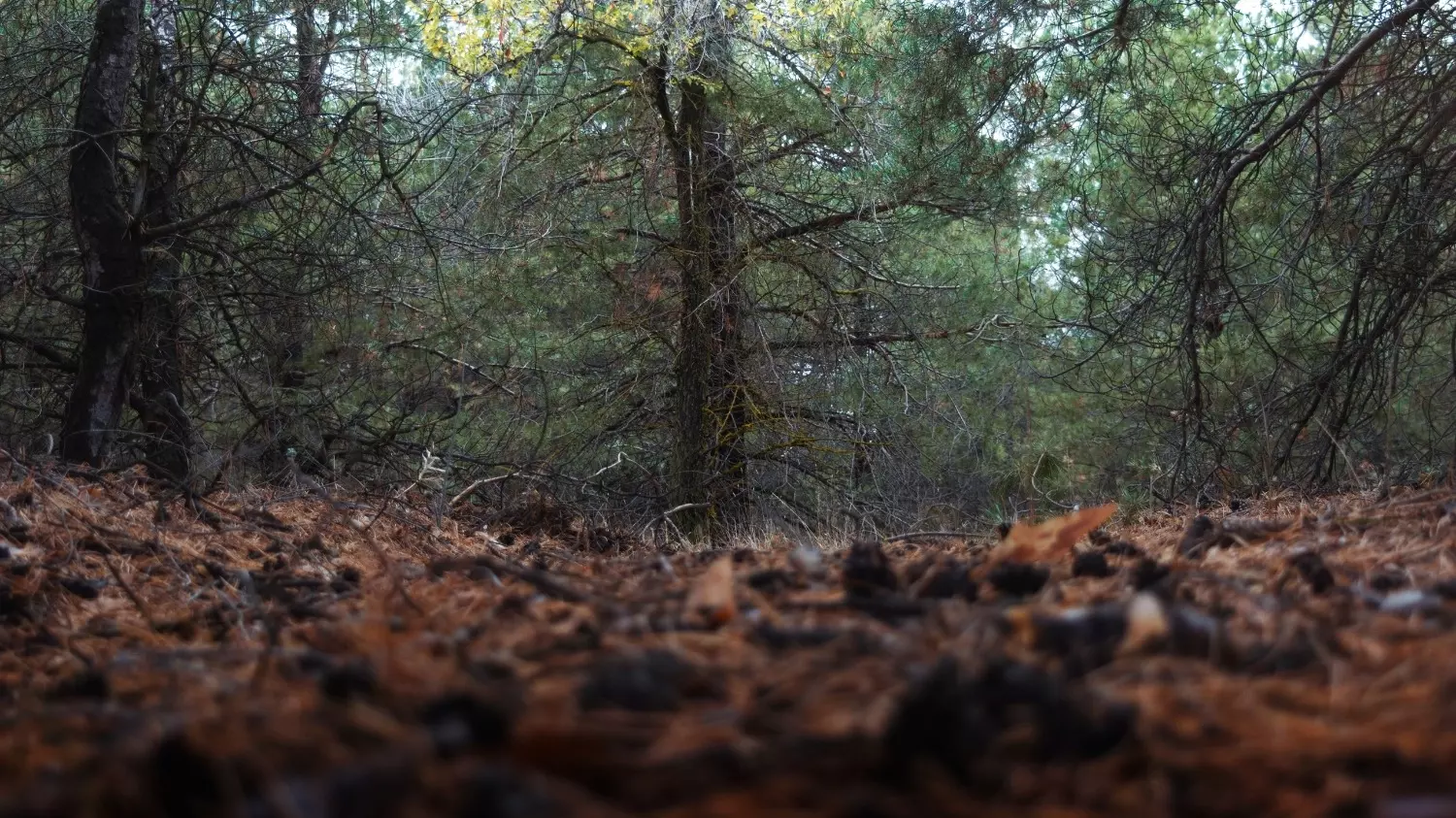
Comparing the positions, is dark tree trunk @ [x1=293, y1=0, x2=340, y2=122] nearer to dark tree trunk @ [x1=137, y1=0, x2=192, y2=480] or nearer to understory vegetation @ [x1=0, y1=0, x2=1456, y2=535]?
understory vegetation @ [x1=0, y1=0, x2=1456, y2=535]

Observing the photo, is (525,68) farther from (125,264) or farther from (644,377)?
(125,264)

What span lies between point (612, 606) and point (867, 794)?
79cm

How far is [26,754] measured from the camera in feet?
3.30

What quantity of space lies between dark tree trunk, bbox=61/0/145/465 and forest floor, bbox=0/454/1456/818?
3.18 m

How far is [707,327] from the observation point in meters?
7.62

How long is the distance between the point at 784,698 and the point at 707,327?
21.8 ft

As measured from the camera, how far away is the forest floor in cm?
82

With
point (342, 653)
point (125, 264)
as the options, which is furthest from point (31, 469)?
point (342, 653)

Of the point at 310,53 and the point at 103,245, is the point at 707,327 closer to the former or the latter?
the point at 310,53

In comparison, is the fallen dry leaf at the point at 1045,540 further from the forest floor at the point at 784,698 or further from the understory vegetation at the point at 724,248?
the understory vegetation at the point at 724,248

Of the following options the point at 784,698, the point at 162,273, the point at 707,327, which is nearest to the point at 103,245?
the point at 162,273

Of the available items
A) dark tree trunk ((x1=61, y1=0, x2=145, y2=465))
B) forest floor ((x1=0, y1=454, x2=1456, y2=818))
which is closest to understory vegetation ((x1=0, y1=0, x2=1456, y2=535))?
dark tree trunk ((x1=61, y1=0, x2=145, y2=465))

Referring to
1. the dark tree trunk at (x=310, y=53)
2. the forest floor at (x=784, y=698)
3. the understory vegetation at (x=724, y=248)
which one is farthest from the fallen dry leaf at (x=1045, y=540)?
the dark tree trunk at (x=310, y=53)

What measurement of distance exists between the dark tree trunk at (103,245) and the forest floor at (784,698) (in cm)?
318
